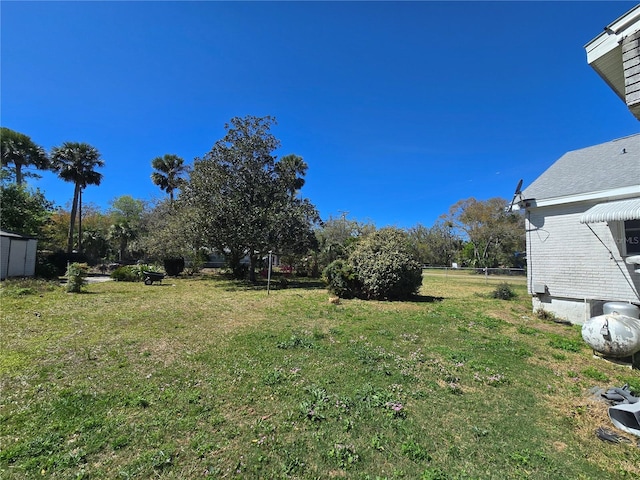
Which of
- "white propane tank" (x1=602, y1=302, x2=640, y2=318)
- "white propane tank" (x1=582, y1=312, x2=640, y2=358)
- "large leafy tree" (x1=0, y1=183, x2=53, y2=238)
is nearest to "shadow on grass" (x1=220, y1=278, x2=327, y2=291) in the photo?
"white propane tank" (x1=602, y1=302, x2=640, y2=318)

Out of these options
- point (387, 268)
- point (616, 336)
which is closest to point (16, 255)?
point (387, 268)

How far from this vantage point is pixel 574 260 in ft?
24.3

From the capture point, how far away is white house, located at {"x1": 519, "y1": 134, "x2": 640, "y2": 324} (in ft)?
21.5

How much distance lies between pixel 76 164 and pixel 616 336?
31.4 m

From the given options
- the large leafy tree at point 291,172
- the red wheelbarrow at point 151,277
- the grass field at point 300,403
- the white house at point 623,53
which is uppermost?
the large leafy tree at point 291,172

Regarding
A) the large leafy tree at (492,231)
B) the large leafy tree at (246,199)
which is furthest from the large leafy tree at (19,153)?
the large leafy tree at (492,231)

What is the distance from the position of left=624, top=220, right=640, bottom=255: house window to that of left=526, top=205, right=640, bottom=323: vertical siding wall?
0.58 feet

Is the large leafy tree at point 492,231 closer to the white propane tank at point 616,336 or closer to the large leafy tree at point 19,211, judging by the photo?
the white propane tank at point 616,336

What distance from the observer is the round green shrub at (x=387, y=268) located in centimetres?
1041

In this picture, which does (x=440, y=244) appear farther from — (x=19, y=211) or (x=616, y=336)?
(x=19, y=211)

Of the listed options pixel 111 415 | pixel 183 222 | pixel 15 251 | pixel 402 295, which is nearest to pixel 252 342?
pixel 111 415

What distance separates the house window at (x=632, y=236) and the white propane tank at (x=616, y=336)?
315cm

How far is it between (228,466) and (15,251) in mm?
18816

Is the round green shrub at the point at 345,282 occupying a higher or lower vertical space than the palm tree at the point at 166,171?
lower
